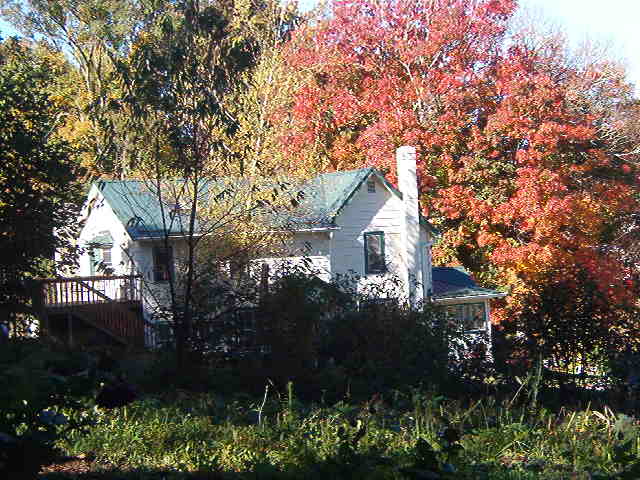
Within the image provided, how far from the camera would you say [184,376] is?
10906mm

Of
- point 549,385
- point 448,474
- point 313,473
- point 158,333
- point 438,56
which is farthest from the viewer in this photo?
point 438,56

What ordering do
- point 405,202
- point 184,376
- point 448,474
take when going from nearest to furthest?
point 448,474 → point 184,376 → point 405,202

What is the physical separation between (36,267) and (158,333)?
2.02 meters

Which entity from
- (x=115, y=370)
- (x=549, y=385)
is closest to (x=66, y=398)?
(x=115, y=370)

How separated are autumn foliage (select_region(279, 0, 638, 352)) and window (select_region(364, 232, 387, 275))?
2895 millimetres

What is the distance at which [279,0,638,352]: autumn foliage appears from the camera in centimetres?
2883

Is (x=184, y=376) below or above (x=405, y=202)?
below

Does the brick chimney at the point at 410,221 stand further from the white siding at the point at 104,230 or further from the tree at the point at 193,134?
the tree at the point at 193,134

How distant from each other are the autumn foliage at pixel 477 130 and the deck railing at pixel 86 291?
7463mm

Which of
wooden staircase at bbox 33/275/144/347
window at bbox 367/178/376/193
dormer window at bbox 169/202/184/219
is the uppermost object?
window at bbox 367/178/376/193

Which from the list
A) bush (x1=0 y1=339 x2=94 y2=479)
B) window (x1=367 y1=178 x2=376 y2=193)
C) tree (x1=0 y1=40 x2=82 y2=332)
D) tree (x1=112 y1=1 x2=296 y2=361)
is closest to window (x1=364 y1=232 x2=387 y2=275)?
window (x1=367 y1=178 x2=376 y2=193)

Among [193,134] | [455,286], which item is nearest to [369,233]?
[455,286]

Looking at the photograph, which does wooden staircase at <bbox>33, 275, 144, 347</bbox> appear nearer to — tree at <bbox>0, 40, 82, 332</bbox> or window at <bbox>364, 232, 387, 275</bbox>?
window at <bbox>364, 232, 387, 275</bbox>

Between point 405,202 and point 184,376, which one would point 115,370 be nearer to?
point 184,376
